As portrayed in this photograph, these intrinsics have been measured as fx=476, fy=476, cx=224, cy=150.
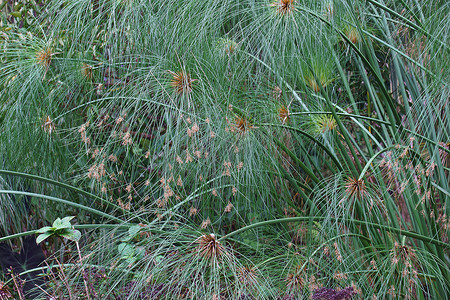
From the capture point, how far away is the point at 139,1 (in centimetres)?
165

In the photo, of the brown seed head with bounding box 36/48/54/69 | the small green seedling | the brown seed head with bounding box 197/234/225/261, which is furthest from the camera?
the brown seed head with bounding box 36/48/54/69

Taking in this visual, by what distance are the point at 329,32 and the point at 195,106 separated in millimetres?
504

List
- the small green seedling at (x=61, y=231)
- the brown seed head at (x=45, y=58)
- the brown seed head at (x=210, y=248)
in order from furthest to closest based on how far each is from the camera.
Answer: the brown seed head at (x=45, y=58)
the small green seedling at (x=61, y=231)
the brown seed head at (x=210, y=248)

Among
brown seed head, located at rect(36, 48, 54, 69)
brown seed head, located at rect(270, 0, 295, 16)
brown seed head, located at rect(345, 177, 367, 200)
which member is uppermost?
brown seed head, located at rect(270, 0, 295, 16)

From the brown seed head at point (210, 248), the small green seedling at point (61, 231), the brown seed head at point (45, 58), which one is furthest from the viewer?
the brown seed head at point (45, 58)

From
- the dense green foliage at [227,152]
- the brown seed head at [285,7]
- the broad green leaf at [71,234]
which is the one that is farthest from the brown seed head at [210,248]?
the brown seed head at [285,7]

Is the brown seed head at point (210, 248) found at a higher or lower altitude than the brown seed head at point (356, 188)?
lower

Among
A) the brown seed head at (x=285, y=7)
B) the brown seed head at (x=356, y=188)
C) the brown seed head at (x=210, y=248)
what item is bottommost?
the brown seed head at (x=210, y=248)

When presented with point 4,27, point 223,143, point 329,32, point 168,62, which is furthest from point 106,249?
point 4,27

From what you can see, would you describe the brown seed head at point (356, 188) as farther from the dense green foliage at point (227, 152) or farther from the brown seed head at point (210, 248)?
the brown seed head at point (210, 248)

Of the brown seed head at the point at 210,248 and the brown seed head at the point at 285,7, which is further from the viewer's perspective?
the brown seed head at the point at 285,7

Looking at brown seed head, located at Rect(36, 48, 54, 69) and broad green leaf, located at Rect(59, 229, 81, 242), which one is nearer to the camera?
broad green leaf, located at Rect(59, 229, 81, 242)

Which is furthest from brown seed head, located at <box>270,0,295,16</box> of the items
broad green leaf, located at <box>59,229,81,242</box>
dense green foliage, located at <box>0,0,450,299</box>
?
broad green leaf, located at <box>59,229,81,242</box>

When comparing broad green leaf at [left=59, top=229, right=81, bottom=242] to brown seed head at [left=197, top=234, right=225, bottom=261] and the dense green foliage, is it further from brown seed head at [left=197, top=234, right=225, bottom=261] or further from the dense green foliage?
brown seed head at [left=197, top=234, right=225, bottom=261]
